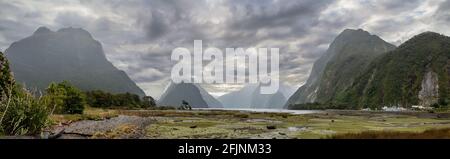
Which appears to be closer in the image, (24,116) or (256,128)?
(24,116)

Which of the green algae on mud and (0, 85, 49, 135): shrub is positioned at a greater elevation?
(0, 85, 49, 135): shrub

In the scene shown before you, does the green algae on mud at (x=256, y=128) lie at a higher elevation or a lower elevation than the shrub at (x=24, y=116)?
lower

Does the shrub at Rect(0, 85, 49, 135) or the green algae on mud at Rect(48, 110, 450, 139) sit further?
the green algae on mud at Rect(48, 110, 450, 139)

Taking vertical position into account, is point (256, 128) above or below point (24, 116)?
below

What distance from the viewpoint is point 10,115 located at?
23531mm

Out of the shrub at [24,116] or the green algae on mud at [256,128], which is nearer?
the shrub at [24,116]
